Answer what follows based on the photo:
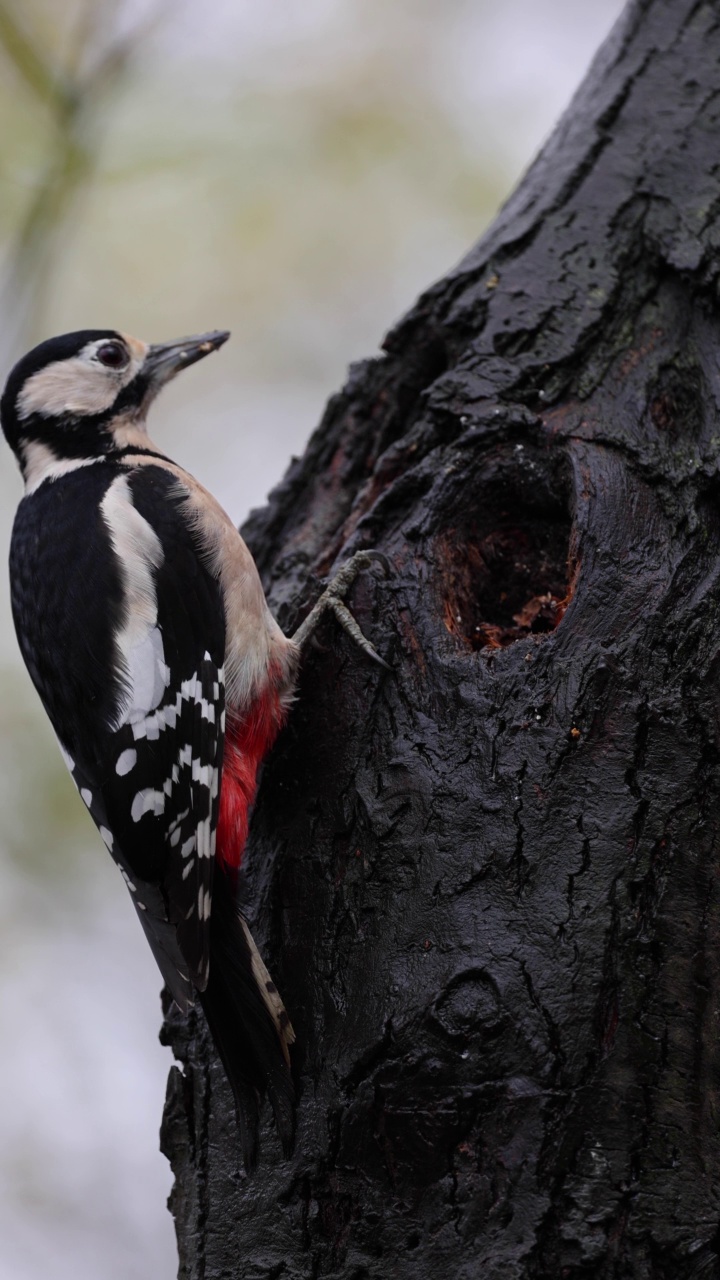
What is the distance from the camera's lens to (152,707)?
2.43m

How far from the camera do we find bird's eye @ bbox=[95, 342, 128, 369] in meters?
3.19

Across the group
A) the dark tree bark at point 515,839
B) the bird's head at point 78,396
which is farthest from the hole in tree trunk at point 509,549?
the bird's head at point 78,396

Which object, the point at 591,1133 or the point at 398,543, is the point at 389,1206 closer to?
the point at 591,1133

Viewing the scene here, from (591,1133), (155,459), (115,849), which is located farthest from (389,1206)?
(155,459)

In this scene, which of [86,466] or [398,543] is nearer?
[398,543]

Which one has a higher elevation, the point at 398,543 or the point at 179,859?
the point at 398,543

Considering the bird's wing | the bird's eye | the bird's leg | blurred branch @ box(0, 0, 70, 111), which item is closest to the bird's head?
the bird's eye

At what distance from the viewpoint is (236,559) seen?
271 centimetres

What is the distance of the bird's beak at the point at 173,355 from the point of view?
325cm

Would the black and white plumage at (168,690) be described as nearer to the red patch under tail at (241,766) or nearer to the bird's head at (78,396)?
the red patch under tail at (241,766)

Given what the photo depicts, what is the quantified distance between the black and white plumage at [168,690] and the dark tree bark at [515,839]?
3.4 inches

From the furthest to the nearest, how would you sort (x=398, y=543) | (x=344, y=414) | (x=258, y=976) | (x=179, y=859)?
1. (x=344, y=414)
2. (x=398, y=543)
3. (x=179, y=859)
4. (x=258, y=976)

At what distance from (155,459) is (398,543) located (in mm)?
888

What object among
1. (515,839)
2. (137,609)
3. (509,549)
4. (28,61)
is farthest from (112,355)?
(515,839)
